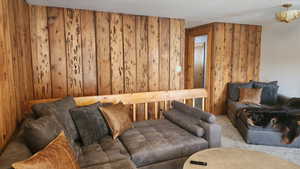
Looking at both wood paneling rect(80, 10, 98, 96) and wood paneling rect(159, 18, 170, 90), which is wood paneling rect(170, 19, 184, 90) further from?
wood paneling rect(80, 10, 98, 96)

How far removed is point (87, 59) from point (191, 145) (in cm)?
223

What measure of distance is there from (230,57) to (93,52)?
131 inches

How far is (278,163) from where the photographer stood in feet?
5.71

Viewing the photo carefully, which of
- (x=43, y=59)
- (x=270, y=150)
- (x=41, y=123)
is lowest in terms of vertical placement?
(x=270, y=150)

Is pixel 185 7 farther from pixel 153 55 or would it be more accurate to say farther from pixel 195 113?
pixel 195 113

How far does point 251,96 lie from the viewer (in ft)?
13.9

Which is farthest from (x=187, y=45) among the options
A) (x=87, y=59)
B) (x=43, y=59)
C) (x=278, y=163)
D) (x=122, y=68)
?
(x=278, y=163)

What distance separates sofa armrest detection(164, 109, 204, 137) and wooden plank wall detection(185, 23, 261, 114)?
2.03 m

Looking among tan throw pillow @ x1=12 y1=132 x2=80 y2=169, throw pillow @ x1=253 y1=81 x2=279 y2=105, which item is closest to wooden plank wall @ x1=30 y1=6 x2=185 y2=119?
tan throw pillow @ x1=12 y1=132 x2=80 y2=169

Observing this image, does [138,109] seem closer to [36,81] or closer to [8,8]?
[36,81]

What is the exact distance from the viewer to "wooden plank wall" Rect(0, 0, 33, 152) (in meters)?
1.63

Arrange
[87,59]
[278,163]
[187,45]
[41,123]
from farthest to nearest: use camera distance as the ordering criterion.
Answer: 1. [187,45]
2. [87,59]
3. [278,163]
4. [41,123]

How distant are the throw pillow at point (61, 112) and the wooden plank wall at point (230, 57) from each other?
3.51 m

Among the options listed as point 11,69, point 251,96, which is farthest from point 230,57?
point 11,69
